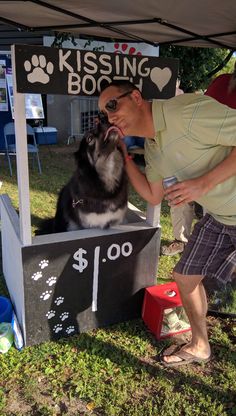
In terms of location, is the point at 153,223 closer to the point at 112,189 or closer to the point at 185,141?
the point at 112,189

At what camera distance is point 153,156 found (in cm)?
206

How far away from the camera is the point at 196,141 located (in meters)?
1.79

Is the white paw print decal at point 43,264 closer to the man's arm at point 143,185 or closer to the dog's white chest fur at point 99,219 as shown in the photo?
the dog's white chest fur at point 99,219

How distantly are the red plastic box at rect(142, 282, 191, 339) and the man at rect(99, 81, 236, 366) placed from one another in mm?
256

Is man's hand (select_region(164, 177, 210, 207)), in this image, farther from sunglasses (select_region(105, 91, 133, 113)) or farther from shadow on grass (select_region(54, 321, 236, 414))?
shadow on grass (select_region(54, 321, 236, 414))

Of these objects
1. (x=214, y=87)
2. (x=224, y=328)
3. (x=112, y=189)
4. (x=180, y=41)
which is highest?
(x=180, y=41)

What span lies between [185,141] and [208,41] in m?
1.24

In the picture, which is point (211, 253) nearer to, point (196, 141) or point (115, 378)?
point (196, 141)

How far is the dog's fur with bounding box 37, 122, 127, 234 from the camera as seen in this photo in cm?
232

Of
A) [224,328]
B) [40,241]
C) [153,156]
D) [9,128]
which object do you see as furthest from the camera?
[9,128]

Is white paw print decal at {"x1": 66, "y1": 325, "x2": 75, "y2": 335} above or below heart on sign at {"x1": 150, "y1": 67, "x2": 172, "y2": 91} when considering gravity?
below

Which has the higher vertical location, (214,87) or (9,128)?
(214,87)

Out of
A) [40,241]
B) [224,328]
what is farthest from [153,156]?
[224,328]

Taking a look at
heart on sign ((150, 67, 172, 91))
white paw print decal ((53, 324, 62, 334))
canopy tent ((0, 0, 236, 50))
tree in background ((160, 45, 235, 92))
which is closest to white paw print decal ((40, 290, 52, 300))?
white paw print decal ((53, 324, 62, 334))
